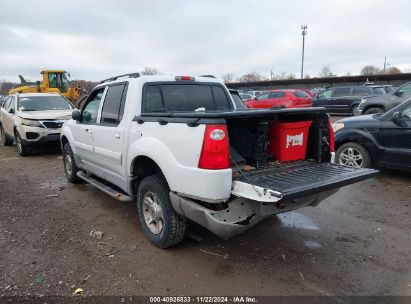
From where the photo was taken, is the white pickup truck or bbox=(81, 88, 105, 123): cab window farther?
bbox=(81, 88, 105, 123): cab window

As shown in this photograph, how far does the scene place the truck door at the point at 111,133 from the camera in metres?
4.39

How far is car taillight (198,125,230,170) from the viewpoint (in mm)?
2992

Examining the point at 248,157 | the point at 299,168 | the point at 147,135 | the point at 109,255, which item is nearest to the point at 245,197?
the point at 248,157

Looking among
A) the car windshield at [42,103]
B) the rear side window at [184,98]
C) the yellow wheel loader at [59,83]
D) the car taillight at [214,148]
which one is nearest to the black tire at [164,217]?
the car taillight at [214,148]

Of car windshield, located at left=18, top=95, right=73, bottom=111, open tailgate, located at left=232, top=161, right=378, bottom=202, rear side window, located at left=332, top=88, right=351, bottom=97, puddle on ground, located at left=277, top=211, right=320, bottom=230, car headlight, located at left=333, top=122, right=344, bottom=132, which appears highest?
rear side window, located at left=332, top=88, right=351, bottom=97

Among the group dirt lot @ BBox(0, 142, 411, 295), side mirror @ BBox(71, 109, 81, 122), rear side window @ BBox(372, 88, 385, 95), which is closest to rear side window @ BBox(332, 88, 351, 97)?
rear side window @ BBox(372, 88, 385, 95)

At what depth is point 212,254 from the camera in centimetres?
380

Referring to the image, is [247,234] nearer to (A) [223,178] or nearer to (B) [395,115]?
(A) [223,178]

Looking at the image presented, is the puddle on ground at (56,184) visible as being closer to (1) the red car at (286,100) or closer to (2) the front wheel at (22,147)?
(2) the front wheel at (22,147)

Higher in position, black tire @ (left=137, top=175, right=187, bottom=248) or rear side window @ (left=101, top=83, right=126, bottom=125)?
rear side window @ (left=101, top=83, right=126, bottom=125)

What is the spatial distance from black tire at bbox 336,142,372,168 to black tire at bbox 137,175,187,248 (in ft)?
14.0

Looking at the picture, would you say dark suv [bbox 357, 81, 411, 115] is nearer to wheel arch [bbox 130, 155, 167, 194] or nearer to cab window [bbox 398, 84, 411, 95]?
cab window [bbox 398, 84, 411, 95]

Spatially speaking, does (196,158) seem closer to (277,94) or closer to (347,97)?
(277,94)

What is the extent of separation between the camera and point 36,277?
133 inches
